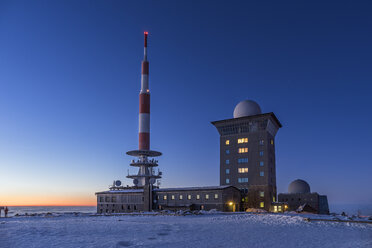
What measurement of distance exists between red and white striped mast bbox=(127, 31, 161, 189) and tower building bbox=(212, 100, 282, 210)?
20.7 meters

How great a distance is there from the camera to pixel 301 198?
8381 centimetres

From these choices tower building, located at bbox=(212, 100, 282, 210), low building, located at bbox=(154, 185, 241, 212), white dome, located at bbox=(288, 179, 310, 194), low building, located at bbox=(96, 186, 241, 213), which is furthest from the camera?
white dome, located at bbox=(288, 179, 310, 194)

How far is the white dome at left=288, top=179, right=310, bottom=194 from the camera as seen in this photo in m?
85.8

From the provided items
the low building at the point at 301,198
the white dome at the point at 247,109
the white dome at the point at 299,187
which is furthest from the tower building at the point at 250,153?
the white dome at the point at 299,187

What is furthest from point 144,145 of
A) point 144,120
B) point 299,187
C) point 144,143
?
point 299,187

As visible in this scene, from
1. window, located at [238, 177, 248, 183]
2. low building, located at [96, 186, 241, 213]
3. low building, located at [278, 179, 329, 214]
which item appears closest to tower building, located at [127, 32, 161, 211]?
low building, located at [96, 186, 241, 213]

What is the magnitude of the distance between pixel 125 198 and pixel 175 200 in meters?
15.0

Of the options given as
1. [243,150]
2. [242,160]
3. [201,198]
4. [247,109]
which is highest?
[247,109]

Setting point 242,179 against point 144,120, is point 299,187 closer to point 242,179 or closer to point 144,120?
point 242,179

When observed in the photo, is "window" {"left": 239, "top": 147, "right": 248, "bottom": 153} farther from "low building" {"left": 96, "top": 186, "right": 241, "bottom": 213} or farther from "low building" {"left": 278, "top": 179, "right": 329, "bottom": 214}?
"low building" {"left": 278, "top": 179, "right": 329, "bottom": 214}

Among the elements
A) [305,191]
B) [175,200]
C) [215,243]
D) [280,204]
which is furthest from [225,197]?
[215,243]

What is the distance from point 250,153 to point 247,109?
11829 mm

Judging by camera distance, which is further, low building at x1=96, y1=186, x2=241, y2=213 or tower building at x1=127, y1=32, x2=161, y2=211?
tower building at x1=127, y1=32, x2=161, y2=211

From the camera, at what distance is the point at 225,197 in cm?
6600
